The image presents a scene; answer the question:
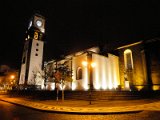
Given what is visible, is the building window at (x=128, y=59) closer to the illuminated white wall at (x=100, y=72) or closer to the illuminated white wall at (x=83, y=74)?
the illuminated white wall at (x=100, y=72)

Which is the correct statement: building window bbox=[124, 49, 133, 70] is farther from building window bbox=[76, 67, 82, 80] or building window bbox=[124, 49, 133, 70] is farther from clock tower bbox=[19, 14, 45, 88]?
clock tower bbox=[19, 14, 45, 88]

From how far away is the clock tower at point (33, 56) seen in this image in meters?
49.5

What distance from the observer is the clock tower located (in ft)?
162

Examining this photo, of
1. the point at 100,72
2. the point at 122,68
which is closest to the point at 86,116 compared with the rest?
the point at 100,72

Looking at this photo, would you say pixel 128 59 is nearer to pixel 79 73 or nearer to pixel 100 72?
pixel 100 72

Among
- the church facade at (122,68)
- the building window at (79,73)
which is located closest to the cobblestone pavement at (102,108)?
the church facade at (122,68)

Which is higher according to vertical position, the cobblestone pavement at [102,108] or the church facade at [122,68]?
the church facade at [122,68]

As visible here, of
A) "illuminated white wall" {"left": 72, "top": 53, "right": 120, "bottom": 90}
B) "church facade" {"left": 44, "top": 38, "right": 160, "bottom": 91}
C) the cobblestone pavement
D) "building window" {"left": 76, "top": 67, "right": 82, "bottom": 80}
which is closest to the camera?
the cobblestone pavement

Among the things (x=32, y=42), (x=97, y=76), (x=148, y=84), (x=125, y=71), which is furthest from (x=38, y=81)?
(x=148, y=84)

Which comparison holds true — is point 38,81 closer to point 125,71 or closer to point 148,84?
point 125,71

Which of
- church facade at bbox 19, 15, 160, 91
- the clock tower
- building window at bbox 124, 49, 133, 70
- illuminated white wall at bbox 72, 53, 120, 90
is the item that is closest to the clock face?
the clock tower

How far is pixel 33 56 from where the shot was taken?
52.5 metres

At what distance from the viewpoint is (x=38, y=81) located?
5056 centimetres

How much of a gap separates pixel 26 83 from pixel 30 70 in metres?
4.71
